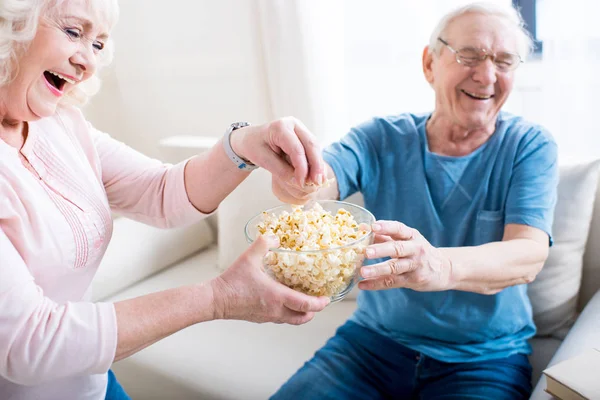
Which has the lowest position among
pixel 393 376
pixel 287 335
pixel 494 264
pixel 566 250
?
pixel 287 335

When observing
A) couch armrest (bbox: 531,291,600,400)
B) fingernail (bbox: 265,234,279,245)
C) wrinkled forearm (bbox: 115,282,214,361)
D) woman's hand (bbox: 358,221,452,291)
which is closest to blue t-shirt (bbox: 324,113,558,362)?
couch armrest (bbox: 531,291,600,400)

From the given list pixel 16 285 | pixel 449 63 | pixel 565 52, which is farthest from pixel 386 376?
pixel 565 52

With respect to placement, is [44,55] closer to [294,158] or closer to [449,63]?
[294,158]

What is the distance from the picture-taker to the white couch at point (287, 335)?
175 cm

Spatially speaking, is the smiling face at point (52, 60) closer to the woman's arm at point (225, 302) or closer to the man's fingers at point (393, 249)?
the woman's arm at point (225, 302)

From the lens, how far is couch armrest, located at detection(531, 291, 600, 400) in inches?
53.8

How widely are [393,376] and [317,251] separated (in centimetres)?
75

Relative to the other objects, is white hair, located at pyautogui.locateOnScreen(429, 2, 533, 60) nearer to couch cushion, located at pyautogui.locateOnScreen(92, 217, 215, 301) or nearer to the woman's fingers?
the woman's fingers

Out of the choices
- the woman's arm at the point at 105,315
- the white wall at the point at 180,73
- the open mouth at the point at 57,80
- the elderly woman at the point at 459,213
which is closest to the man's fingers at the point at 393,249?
the woman's arm at the point at 105,315

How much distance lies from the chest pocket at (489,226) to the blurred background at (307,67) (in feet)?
2.54

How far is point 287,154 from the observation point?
1.25m

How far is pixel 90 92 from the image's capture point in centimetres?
143

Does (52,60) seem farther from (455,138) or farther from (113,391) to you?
(455,138)

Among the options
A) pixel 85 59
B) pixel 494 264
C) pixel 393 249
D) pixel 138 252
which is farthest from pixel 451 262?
pixel 138 252
